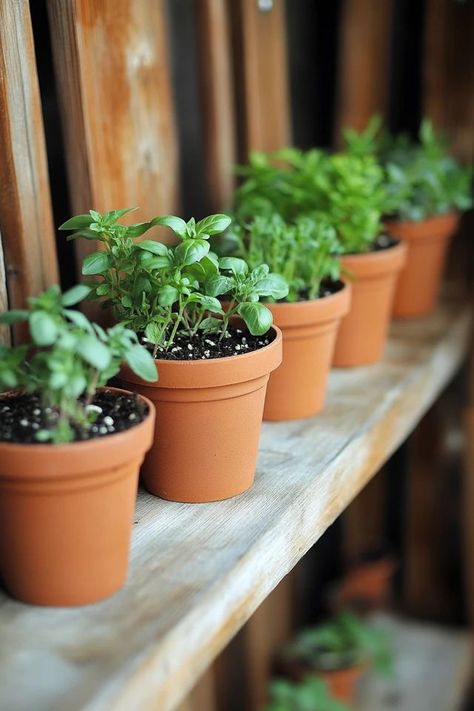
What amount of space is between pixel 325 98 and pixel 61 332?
1580mm

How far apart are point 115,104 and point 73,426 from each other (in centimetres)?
60

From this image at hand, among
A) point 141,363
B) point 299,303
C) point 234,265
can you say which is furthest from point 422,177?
point 141,363

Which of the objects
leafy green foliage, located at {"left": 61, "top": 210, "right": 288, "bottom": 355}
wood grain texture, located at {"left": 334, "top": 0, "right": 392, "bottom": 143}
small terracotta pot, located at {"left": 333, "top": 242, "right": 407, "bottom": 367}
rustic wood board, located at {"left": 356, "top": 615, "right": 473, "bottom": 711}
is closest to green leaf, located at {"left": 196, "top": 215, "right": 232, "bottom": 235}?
leafy green foliage, located at {"left": 61, "top": 210, "right": 288, "bottom": 355}

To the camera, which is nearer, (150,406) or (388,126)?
(150,406)

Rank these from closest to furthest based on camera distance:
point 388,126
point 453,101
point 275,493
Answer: point 275,493
point 453,101
point 388,126

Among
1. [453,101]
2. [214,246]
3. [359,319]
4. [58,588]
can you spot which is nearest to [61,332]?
[58,588]

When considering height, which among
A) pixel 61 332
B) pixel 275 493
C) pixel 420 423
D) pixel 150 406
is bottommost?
pixel 420 423

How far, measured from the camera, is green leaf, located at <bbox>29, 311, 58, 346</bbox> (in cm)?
86

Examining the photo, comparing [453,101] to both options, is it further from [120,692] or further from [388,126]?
[120,692]

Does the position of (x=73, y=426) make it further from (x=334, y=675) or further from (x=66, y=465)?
(x=334, y=675)

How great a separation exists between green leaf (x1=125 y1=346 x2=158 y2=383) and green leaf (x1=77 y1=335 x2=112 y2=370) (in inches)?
2.4

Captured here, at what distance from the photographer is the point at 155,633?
87cm

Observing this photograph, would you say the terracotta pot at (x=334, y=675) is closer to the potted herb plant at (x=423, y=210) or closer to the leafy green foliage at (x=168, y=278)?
the potted herb plant at (x=423, y=210)

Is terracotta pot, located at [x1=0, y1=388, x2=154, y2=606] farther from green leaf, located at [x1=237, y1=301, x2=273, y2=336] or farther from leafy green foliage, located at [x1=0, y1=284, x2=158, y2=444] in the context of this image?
green leaf, located at [x1=237, y1=301, x2=273, y2=336]
